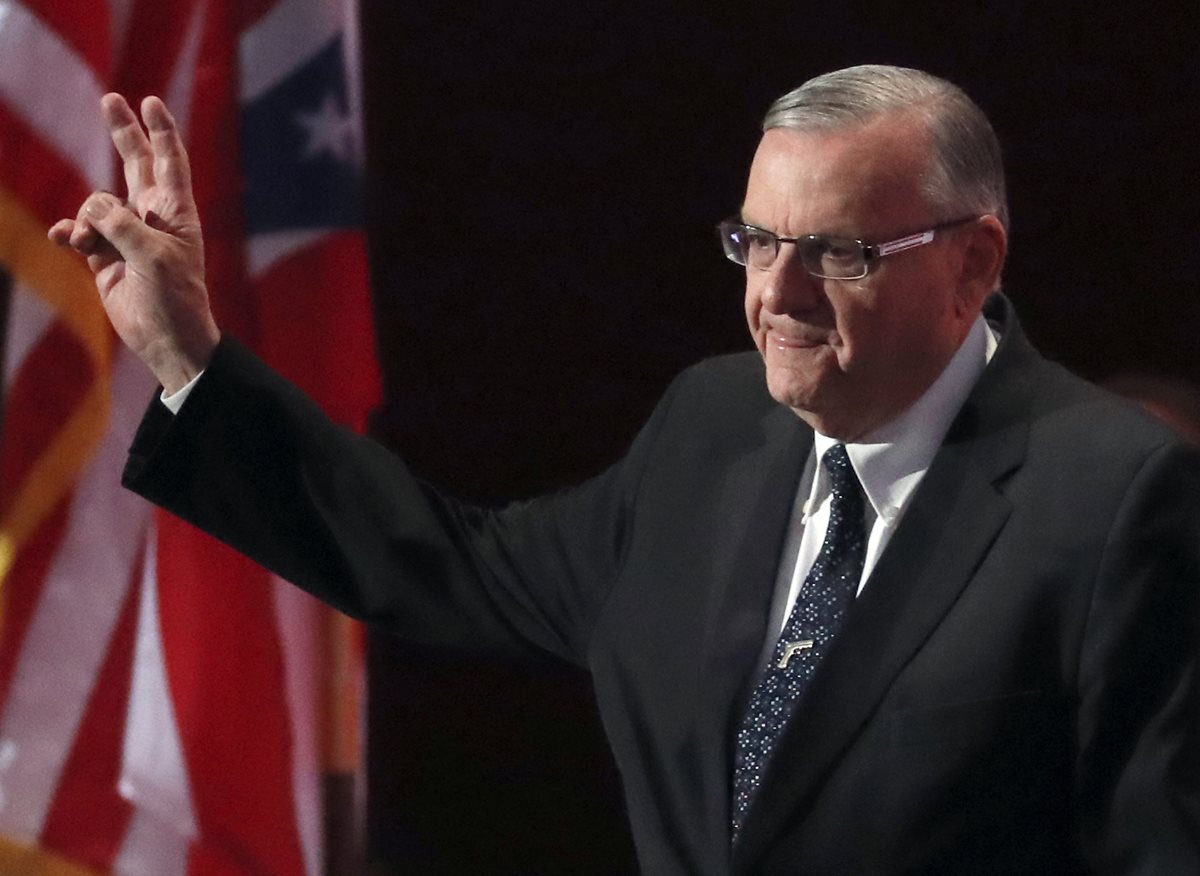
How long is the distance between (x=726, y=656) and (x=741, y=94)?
3.80 ft

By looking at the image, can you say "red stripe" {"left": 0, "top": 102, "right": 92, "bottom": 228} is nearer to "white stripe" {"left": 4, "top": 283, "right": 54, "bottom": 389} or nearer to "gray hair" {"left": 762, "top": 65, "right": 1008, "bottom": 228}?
"white stripe" {"left": 4, "top": 283, "right": 54, "bottom": 389}

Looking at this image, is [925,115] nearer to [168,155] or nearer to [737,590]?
[737,590]

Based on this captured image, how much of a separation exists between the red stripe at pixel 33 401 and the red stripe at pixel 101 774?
7.1 inches

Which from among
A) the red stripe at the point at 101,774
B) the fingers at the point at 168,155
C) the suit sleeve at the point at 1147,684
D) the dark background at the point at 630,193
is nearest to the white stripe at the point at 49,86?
the dark background at the point at 630,193

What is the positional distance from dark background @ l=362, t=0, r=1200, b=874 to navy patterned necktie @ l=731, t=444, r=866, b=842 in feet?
3.36

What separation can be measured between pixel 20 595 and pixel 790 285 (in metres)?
1.20

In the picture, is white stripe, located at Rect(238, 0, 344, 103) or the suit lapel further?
white stripe, located at Rect(238, 0, 344, 103)

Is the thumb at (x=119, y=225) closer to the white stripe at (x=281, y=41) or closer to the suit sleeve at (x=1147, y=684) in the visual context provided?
the white stripe at (x=281, y=41)

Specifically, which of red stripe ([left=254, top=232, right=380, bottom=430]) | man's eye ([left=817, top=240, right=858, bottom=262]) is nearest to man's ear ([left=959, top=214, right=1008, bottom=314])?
man's eye ([left=817, top=240, right=858, bottom=262])

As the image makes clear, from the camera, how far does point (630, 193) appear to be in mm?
2412

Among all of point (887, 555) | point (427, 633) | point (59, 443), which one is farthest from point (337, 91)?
point (887, 555)

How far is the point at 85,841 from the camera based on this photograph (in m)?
2.16

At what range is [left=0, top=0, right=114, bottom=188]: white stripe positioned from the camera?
208 centimetres

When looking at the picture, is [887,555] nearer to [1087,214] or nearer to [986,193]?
[986,193]
